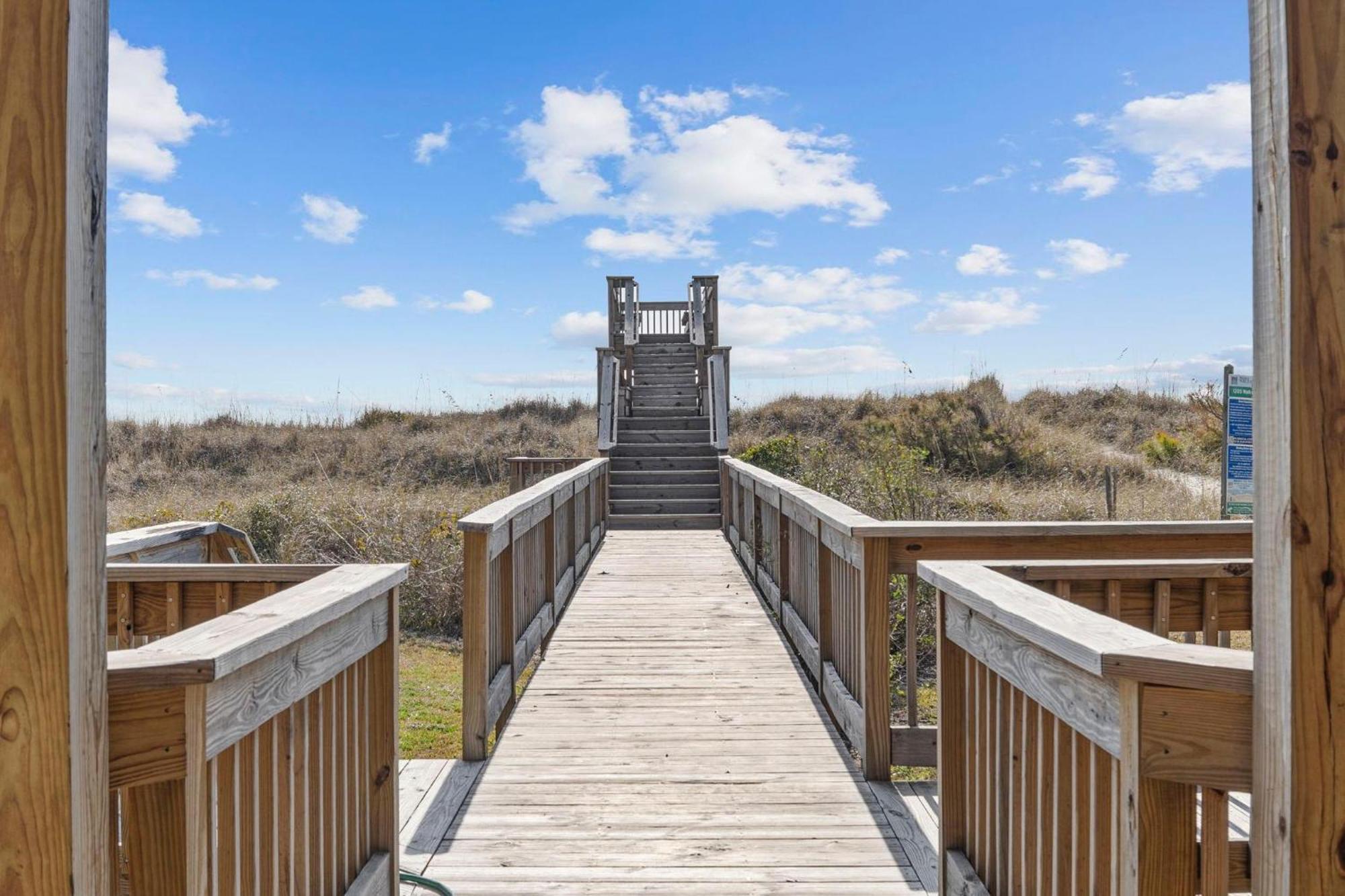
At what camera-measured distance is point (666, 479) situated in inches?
455

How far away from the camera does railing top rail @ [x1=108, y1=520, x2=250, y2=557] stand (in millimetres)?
3436

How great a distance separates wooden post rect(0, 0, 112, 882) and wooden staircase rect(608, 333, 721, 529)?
931cm

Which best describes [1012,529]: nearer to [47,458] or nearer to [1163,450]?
[47,458]

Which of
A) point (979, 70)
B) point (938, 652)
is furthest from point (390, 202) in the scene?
point (938, 652)

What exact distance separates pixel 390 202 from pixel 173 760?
772 inches

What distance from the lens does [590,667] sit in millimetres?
4555

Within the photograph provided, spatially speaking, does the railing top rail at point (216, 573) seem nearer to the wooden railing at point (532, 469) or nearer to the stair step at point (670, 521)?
the stair step at point (670, 521)

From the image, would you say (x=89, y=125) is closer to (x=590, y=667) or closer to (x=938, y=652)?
(x=938, y=652)

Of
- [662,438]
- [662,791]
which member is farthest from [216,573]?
[662,438]

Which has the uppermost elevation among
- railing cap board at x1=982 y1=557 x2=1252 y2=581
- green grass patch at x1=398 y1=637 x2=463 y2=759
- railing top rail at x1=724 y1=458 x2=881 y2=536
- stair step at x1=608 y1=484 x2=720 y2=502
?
railing top rail at x1=724 y1=458 x2=881 y2=536

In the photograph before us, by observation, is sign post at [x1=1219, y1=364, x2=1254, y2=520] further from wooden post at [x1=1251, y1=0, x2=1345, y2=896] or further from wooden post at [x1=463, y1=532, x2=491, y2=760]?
wooden post at [x1=1251, y1=0, x2=1345, y2=896]

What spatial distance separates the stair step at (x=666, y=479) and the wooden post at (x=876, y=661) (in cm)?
815

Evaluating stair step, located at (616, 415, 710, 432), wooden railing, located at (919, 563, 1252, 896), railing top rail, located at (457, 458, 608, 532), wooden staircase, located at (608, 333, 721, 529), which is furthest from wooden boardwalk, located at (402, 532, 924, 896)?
stair step, located at (616, 415, 710, 432)

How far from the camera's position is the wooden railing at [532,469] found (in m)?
11.1
